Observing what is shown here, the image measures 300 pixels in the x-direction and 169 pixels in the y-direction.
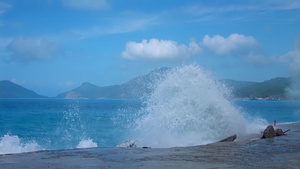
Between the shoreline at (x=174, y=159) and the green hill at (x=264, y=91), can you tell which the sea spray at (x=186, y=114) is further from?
the green hill at (x=264, y=91)

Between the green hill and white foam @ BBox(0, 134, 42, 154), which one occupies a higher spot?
the green hill

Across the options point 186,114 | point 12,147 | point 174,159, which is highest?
point 186,114

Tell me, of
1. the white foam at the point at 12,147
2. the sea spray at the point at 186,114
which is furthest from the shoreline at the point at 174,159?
the white foam at the point at 12,147

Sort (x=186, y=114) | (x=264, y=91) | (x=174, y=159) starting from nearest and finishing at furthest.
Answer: (x=174, y=159), (x=186, y=114), (x=264, y=91)

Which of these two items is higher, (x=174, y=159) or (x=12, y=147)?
(x=12, y=147)

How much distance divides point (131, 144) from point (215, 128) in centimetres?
611

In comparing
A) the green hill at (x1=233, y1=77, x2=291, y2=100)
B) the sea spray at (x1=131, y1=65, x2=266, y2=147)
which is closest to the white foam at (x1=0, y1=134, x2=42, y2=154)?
the sea spray at (x1=131, y1=65, x2=266, y2=147)

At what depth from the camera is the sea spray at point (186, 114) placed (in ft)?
62.3

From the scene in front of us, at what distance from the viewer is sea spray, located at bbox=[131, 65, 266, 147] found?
19.0 metres

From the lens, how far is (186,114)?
2020cm

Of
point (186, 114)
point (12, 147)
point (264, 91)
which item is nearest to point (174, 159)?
point (186, 114)

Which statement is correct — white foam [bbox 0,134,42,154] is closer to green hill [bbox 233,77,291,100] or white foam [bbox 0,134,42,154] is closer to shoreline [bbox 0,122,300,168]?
shoreline [bbox 0,122,300,168]

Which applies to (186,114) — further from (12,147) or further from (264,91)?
(264,91)

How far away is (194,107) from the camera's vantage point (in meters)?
20.7
